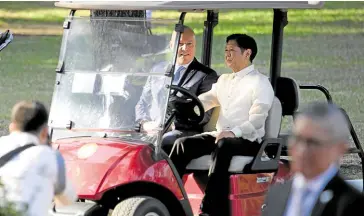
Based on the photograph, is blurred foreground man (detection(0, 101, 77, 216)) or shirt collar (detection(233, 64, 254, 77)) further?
shirt collar (detection(233, 64, 254, 77))

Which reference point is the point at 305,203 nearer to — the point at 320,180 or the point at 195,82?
the point at 320,180

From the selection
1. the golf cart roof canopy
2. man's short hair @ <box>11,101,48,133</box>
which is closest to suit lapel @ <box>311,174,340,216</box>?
man's short hair @ <box>11,101,48,133</box>

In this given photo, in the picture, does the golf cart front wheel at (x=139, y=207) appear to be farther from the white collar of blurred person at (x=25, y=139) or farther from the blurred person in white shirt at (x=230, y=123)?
the white collar of blurred person at (x=25, y=139)

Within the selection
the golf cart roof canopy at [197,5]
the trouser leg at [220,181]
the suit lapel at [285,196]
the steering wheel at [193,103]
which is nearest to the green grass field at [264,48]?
the steering wheel at [193,103]

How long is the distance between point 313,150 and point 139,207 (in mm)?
2973

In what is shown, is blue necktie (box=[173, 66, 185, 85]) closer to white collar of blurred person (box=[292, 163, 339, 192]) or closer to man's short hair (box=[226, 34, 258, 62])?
man's short hair (box=[226, 34, 258, 62])

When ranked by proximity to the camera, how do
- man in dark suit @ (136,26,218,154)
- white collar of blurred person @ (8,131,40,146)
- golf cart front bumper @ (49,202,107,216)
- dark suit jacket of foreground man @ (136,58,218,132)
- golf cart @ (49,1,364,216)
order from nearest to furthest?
white collar of blurred person @ (8,131,40,146)
golf cart front bumper @ (49,202,107,216)
golf cart @ (49,1,364,216)
man in dark suit @ (136,26,218,154)
dark suit jacket of foreground man @ (136,58,218,132)

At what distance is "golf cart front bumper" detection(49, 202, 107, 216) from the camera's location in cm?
616

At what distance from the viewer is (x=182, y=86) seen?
7363 mm

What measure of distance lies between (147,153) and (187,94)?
50 centimetres

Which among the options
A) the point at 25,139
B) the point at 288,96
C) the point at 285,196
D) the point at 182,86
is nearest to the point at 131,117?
the point at 182,86

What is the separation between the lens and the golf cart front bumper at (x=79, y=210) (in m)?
6.16

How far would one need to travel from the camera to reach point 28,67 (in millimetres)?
19391

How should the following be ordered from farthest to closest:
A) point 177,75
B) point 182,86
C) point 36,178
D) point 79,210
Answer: point 177,75 → point 182,86 → point 79,210 → point 36,178
